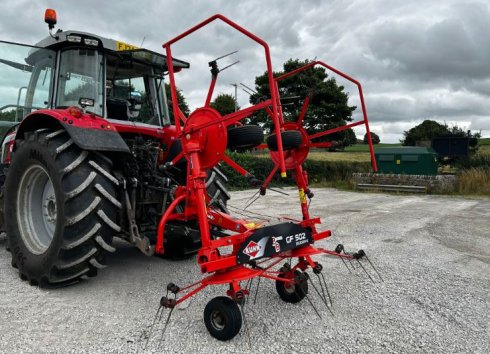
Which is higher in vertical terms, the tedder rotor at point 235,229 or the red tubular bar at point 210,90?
the red tubular bar at point 210,90

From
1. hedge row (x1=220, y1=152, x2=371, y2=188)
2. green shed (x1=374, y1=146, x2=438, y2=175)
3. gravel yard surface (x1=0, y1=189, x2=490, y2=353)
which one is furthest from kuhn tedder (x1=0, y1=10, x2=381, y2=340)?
green shed (x1=374, y1=146, x2=438, y2=175)

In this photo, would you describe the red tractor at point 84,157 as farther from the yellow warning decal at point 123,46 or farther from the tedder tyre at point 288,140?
the tedder tyre at point 288,140

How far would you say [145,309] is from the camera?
113 inches

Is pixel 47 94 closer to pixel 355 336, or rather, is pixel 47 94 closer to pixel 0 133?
pixel 0 133

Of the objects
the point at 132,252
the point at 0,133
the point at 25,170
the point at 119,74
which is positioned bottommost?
the point at 132,252

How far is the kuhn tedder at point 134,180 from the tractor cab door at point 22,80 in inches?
0.8

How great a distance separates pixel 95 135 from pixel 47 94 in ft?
4.27

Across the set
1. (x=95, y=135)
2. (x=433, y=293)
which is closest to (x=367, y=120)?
(x=433, y=293)

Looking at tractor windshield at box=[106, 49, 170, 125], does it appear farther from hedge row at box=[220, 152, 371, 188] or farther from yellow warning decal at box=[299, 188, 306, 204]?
hedge row at box=[220, 152, 371, 188]

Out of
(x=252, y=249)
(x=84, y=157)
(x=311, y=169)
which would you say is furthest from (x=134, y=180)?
(x=311, y=169)

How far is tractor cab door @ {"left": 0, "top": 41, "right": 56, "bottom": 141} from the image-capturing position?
13.0ft

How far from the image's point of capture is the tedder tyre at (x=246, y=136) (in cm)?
302

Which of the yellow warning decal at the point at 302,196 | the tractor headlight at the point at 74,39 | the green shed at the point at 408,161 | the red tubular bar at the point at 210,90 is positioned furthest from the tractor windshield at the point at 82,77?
the green shed at the point at 408,161

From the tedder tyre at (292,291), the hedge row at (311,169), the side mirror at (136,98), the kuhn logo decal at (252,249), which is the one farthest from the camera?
the hedge row at (311,169)
